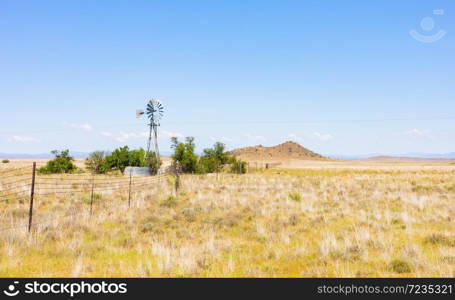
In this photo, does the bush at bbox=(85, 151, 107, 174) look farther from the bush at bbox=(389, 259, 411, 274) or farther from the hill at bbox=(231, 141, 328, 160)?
the hill at bbox=(231, 141, 328, 160)

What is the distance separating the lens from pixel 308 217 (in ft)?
47.6


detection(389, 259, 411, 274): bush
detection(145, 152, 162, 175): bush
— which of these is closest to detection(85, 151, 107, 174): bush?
detection(145, 152, 162, 175): bush

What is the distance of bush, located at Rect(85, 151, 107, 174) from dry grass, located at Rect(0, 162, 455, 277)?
30.8 metres

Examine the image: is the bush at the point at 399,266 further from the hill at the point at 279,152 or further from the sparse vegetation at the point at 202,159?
the hill at the point at 279,152

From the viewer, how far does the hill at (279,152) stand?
17025cm

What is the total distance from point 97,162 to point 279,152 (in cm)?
14036

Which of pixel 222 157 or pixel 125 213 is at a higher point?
pixel 222 157

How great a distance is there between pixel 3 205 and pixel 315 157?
176 m

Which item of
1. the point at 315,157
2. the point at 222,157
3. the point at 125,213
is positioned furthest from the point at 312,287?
the point at 315,157

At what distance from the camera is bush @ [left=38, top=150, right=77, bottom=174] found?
1790 inches

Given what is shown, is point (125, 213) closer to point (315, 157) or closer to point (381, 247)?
point (381, 247)

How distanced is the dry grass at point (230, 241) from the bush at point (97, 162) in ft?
101

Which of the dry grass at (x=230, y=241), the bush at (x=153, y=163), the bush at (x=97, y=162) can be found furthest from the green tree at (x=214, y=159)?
the dry grass at (x=230, y=241)

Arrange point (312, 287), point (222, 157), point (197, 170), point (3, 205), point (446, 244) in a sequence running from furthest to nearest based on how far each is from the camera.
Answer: point (222, 157), point (197, 170), point (3, 205), point (446, 244), point (312, 287)
